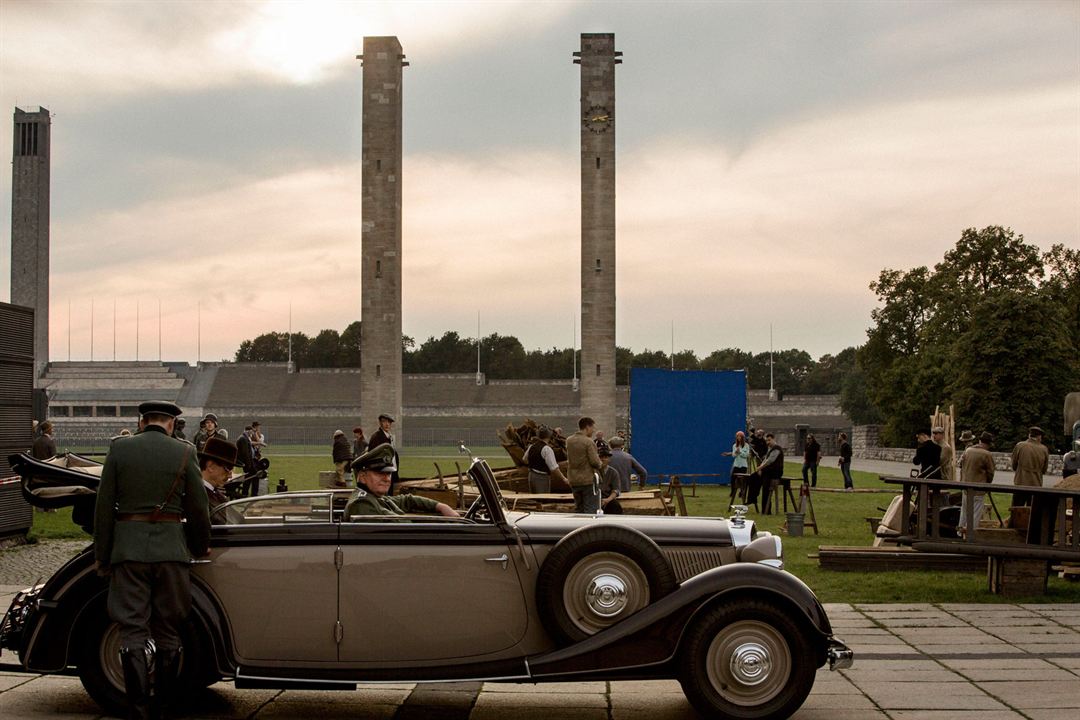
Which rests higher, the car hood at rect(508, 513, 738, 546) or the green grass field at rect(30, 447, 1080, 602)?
the car hood at rect(508, 513, 738, 546)

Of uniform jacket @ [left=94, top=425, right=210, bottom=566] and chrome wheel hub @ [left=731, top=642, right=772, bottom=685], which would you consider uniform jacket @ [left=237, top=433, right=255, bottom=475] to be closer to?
uniform jacket @ [left=94, top=425, right=210, bottom=566]

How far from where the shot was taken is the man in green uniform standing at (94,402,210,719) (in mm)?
5867

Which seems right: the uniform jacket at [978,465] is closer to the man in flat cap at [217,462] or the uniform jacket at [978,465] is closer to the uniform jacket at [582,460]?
the uniform jacket at [582,460]

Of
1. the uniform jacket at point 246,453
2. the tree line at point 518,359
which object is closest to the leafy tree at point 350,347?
the tree line at point 518,359

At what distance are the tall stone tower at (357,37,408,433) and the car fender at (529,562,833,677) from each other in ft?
169

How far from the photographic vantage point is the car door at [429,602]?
245 inches

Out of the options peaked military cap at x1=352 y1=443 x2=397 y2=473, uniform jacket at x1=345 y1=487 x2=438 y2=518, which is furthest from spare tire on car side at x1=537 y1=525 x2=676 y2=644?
peaked military cap at x1=352 y1=443 x2=397 y2=473

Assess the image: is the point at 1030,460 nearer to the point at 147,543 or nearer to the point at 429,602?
the point at 429,602

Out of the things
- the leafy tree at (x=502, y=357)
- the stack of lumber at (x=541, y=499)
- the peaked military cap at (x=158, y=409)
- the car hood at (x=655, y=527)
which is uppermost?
the leafy tree at (x=502, y=357)

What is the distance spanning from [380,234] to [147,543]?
171ft

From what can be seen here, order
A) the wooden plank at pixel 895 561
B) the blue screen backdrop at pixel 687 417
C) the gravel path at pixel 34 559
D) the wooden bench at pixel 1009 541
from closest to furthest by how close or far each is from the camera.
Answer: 1. the wooden bench at pixel 1009 541
2. the gravel path at pixel 34 559
3. the wooden plank at pixel 895 561
4. the blue screen backdrop at pixel 687 417

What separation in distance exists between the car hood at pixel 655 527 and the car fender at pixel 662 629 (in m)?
0.46

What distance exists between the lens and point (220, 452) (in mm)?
7059

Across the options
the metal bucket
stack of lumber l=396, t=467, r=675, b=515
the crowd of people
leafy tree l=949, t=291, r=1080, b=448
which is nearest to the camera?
stack of lumber l=396, t=467, r=675, b=515
